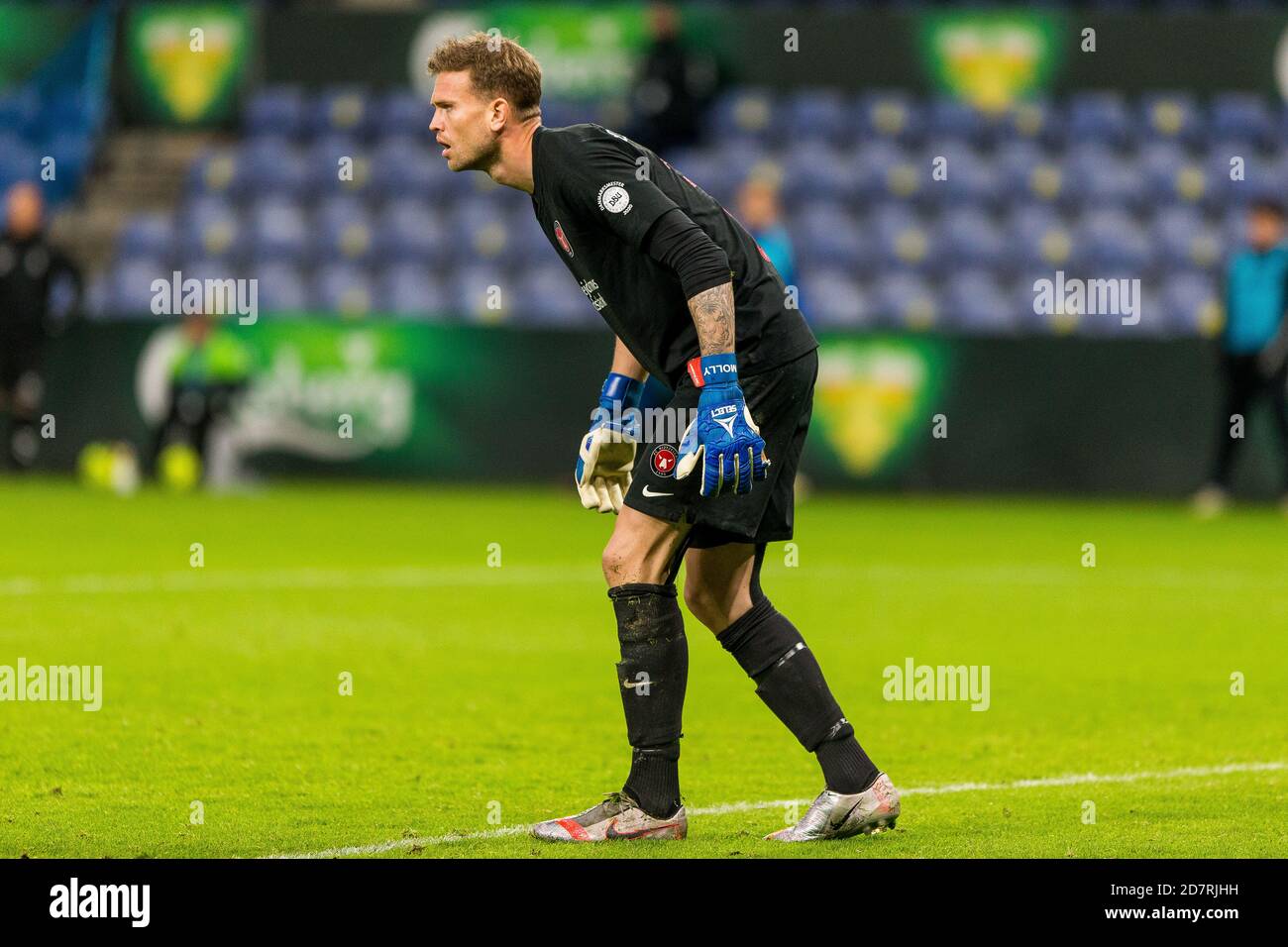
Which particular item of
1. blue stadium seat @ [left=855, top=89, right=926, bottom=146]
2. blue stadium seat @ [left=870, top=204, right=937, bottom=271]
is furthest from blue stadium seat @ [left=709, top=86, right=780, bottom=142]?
blue stadium seat @ [left=870, top=204, right=937, bottom=271]

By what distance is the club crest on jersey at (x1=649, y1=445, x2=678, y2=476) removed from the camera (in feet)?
17.6

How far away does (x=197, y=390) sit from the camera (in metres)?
18.1

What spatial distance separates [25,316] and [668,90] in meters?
6.74

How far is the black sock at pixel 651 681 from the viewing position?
18.0 feet

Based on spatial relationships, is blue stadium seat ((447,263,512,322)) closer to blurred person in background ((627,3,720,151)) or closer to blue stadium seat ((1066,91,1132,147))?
blurred person in background ((627,3,720,151))

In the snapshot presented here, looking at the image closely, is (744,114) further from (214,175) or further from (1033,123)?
(214,175)

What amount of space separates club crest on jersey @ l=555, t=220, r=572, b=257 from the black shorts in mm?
463

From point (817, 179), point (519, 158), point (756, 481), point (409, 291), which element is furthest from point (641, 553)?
point (817, 179)

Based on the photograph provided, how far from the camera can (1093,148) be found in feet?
70.7

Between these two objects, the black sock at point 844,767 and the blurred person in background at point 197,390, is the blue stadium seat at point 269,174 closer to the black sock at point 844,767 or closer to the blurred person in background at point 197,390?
the blurred person in background at point 197,390

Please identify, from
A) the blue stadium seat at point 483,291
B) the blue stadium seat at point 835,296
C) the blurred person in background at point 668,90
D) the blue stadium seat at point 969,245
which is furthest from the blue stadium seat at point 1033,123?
the blue stadium seat at point 483,291
